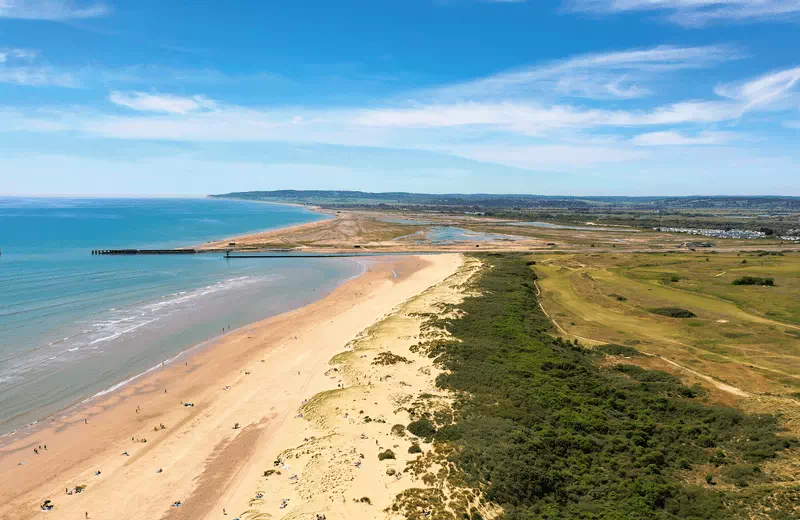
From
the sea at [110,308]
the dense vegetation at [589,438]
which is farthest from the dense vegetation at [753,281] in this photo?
the sea at [110,308]

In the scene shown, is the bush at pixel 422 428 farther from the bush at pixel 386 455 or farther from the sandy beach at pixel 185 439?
the sandy beach at pixel 185 439

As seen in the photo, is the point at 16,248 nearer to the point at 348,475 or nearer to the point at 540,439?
the point at 348,475

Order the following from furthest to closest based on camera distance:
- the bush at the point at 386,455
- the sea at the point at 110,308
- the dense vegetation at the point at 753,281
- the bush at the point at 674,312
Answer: the dense vegetation at the point at 753,281
the bush at the point at 674,312
the sea at the point at 110,308
the bush at the point at 386,455

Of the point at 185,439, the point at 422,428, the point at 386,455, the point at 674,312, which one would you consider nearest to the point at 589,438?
the point at 422,428

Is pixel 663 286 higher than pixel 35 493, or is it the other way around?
pixel 663 286

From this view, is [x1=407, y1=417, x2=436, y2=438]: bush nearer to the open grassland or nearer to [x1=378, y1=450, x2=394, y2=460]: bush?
[x1=378, y1=450, x2=394, y2=460]: bush

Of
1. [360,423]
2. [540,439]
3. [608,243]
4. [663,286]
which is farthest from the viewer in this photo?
[608,243]

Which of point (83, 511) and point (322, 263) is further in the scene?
point (322, 263)

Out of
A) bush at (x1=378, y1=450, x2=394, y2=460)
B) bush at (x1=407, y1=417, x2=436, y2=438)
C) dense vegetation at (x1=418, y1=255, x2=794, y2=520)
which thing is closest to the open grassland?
dense vegetation at (x1=418, y1=255, x2=794, y2=520)

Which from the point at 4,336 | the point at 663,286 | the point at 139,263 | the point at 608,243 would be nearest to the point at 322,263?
the point at 139,263
